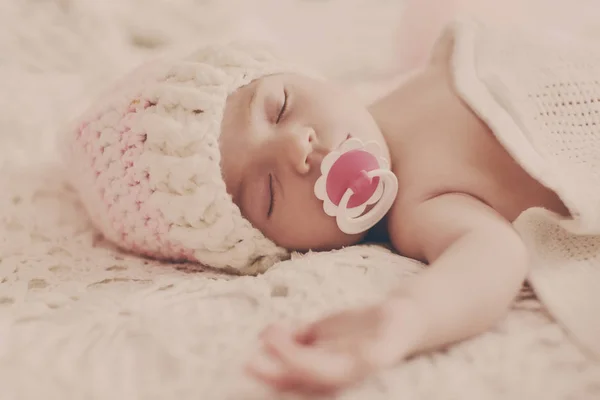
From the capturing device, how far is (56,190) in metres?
1.08

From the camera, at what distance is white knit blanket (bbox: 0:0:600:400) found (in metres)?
0.58

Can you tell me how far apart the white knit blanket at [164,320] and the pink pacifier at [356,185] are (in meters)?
0.07

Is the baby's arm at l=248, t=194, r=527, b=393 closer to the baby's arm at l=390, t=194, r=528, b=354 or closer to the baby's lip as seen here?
the baby's arm at l=390, t=194, r=528, b=354

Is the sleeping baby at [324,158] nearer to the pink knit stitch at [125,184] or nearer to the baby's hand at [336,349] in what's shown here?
the pink knit stitch at [125,184]

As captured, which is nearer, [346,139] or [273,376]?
[273,376]

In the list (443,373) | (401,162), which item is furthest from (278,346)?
(401,162)

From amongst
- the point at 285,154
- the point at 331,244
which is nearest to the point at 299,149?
the point at 285,154

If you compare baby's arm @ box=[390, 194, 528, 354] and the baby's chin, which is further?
the baby's chin

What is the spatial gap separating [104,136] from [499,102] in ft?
1.88

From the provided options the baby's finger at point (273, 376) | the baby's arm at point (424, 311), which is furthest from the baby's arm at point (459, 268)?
the baby's finger at point (273, 376)

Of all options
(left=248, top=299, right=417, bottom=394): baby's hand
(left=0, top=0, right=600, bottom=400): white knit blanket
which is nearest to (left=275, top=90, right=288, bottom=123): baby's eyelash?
(left=0, top=0, right=600, bottom=400): white knit blanket

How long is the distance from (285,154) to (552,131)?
367mm

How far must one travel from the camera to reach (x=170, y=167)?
0.89 metres

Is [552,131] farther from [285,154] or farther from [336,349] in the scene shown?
[336,349]
